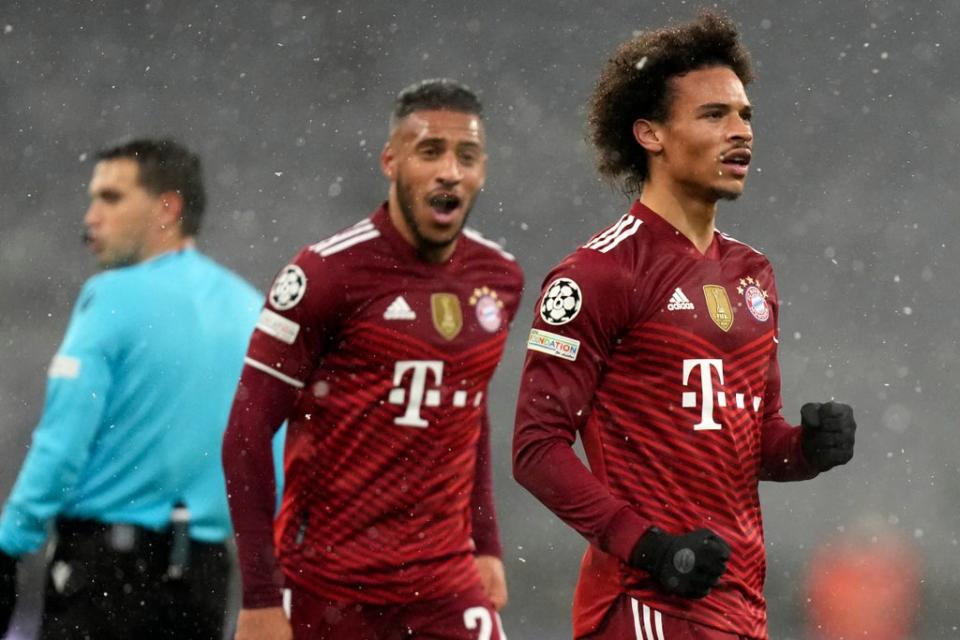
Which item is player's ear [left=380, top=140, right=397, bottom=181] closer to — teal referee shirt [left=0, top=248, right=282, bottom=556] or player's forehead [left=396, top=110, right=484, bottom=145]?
player's forehead [left=396, top=110, right=484, bottom=145]

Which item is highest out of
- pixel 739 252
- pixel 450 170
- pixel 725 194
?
pixel 450 170

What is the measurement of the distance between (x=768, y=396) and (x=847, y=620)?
29.9 feet

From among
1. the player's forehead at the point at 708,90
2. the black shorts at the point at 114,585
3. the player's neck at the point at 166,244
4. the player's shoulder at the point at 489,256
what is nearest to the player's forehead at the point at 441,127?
the player's shoulder at the point at 489,256

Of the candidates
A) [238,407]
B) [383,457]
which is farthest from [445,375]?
[238,407]

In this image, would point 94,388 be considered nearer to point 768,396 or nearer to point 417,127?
point 417,127

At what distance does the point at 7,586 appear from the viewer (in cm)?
489

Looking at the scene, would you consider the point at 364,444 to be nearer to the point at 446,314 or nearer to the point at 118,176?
the point at 446,314

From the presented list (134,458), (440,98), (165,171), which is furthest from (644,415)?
(165,171)

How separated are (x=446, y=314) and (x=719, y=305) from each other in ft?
3.07

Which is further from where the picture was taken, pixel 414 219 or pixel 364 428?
pixel 414 219

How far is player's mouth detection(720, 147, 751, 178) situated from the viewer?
408 cm

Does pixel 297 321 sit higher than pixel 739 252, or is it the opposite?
pixel 739 252

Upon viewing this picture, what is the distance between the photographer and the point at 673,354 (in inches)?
154

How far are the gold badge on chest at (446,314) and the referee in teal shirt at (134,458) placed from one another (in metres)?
0.79
